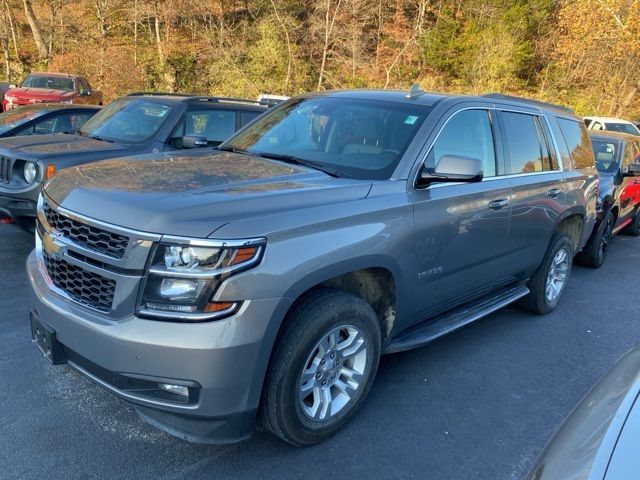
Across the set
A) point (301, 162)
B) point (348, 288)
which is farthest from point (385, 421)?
point (301, 162)

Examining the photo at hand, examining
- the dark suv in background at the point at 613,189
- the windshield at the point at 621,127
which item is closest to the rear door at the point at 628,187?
the dark suv in background at the point at 613,189

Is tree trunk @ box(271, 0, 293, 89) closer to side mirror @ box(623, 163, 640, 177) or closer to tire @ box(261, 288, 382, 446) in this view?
side mirror @ box(623, 163, 640, 177)

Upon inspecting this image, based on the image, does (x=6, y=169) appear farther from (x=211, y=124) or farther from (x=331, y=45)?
(x=331, y=45)

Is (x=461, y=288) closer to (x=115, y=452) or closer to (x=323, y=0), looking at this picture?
(x=115, y=452)

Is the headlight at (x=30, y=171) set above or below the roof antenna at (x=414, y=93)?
below

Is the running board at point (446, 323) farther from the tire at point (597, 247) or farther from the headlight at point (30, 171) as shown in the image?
the headlight at point (30, 171)

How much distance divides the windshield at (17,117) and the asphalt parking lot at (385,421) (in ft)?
12.4

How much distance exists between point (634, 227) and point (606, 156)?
7.22ft

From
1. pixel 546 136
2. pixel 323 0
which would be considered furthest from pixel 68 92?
pixel 546 136

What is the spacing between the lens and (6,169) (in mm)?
5582

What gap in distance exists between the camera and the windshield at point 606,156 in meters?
7.82

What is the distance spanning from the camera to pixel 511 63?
1138 inches

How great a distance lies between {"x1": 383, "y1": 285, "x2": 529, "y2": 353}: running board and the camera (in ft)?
11.3

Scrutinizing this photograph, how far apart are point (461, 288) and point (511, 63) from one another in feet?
93.5
